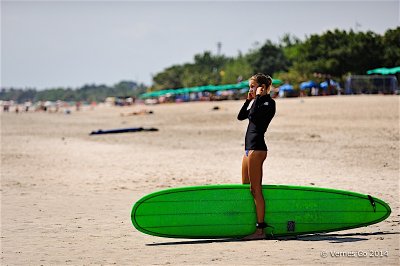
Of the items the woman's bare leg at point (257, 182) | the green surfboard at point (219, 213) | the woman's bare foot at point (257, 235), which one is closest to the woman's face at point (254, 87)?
the woman's bare leg at point (257, 182)

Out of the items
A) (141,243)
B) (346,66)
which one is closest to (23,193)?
(141,243)

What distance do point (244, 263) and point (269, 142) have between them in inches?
519

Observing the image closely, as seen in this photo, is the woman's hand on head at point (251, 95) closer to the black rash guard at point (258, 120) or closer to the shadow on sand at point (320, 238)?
the black rash guard at point (258, 120)

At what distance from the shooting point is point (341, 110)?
29109 mm

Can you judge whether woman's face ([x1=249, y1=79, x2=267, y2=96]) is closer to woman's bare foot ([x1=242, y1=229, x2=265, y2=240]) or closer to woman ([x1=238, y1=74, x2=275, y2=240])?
woman ([x1=238, y1=74, x2=275, y2=240])

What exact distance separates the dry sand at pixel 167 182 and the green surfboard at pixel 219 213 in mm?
163

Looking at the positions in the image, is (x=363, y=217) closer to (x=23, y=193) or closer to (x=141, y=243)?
(x=141, y=243)

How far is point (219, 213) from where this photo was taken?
6.66 meters

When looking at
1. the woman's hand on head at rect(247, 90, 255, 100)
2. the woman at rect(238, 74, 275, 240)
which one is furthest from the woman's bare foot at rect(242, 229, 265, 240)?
the woman's hand on head at rect(247, 90, 255, 100)

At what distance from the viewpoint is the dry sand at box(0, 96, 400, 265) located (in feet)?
19.5

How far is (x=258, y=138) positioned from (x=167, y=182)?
5357 mm

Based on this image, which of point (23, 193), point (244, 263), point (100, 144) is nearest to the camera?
point (244, 263)

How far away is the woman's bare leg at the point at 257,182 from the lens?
6395 mm

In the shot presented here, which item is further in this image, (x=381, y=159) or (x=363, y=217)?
(x=381, y=159)
